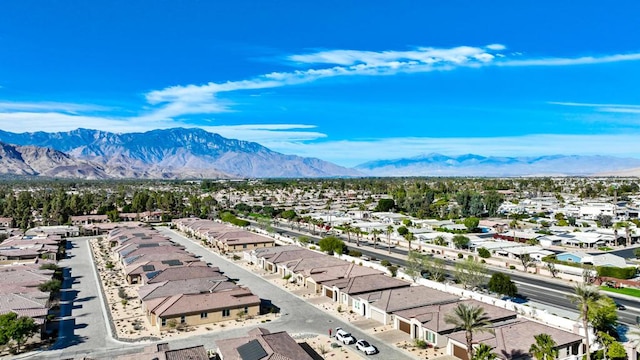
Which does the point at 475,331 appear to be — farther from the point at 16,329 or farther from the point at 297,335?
the point at 16,329

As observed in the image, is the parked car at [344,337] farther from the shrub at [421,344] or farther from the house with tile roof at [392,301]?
the house with tile roof at [392,301]

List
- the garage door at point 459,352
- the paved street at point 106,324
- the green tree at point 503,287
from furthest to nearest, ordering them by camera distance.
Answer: the green tree at point 503,287 < the paved street at point 106,324 < the garage door at point 459,352

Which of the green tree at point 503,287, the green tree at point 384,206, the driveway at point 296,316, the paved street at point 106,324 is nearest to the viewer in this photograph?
the paved street at point 106,324

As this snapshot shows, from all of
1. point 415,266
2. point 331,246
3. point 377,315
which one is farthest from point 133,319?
point 331,246

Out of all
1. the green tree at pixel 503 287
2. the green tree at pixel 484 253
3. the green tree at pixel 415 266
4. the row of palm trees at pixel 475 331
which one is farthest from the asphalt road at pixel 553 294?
the row of palm trees at pixel 475 331

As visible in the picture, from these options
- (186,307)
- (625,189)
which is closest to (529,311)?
(186,307)

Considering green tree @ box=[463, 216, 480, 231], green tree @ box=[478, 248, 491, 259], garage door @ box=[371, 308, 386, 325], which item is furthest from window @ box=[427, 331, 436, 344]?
green tree @ box=[463, 216, 480, 231]

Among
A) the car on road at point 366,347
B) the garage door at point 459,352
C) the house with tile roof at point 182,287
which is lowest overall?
the car on road at point 366,347
